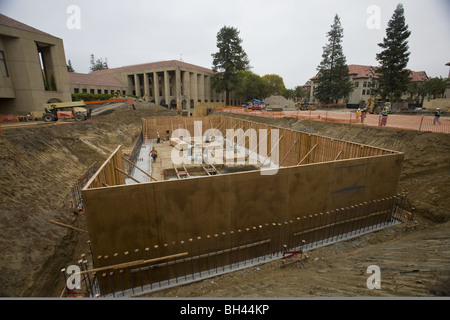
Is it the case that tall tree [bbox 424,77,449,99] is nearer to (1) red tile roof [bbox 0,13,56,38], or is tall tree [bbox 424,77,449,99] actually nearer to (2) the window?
(1) red tile roof [bbox 0,13,56,38]

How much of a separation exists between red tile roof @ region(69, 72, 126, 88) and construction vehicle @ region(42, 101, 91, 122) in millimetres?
30210

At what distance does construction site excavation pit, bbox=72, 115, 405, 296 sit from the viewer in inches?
233

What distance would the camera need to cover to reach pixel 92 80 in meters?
51.2

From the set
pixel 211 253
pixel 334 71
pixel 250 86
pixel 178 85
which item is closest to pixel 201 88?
pixel 178 85

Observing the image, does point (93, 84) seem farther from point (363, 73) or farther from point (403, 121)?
point (363, 73)

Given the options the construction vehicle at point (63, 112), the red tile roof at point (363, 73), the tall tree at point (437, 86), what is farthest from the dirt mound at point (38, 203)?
the tall tree at point (437, 86)

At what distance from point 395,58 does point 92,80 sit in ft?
196

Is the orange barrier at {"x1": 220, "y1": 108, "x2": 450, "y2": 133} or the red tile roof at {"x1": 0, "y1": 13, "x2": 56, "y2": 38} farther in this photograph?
the red tile roof at {"x1": 0, "y1": 13, "x2": 56, "y2": 38}

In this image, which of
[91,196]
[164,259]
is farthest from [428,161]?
[91,196]

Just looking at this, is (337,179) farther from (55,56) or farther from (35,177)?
(55,56)

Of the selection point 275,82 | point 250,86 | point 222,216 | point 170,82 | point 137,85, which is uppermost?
point 275,82

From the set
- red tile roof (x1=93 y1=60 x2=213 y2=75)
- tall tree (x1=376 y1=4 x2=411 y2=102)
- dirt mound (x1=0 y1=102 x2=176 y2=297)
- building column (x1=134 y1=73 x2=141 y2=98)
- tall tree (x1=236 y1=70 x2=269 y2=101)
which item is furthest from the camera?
building column (x1=134 y1=73 x2=141 y2=98)

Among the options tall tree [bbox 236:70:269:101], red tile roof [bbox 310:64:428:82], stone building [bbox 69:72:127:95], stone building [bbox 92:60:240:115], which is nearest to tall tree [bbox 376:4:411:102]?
red tile roof [bbox 310:64:428:82]

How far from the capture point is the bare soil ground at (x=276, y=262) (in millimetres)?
4918
